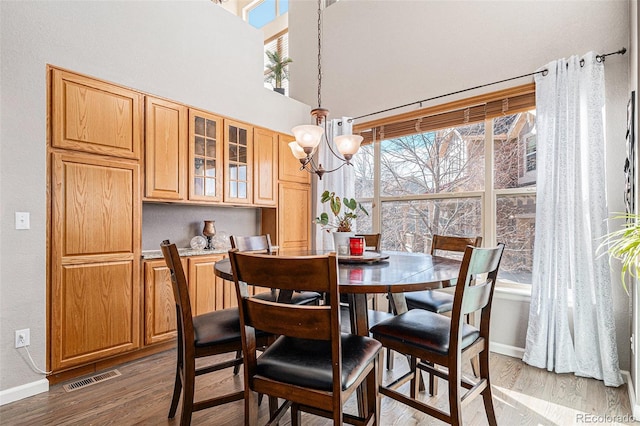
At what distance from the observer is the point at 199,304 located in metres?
3.08

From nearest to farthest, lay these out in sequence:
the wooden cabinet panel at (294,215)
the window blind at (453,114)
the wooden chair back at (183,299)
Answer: the wooden chair back at (183,299) → the window blind at (453,114) → the wooden cabinet panel at (294,215)

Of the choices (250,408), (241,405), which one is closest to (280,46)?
(241,405)

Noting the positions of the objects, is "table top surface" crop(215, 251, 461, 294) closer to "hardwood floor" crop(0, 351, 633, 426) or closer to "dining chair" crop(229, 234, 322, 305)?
"dining chair" crop(229, 234, 322, 305)

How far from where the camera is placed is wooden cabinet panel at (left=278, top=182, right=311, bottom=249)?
4.00 meters

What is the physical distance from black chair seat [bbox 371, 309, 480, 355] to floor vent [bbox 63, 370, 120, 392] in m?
1.97

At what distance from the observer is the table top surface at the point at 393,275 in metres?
1.37

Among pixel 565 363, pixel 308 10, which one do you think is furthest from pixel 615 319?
pixel 308 10

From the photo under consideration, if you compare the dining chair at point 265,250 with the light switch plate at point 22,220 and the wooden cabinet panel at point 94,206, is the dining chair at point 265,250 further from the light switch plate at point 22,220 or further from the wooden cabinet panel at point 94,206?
the light switch plate at point 22,220

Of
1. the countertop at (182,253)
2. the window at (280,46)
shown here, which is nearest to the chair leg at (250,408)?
the countertop at (182,253)

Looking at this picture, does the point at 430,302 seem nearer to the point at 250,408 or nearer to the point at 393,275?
the point at 393,275

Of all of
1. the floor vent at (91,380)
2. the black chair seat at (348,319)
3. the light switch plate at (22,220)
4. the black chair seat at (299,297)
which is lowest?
the floor vent at (91,380)

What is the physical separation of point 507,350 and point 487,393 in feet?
4.54

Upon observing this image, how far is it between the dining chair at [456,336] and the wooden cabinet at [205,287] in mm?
1817

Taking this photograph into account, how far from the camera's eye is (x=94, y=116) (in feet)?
8.06
